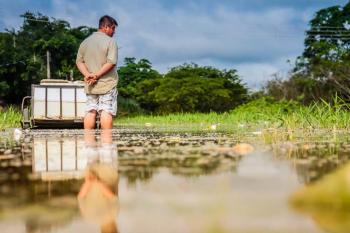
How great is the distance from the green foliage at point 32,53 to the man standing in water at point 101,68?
24.9m

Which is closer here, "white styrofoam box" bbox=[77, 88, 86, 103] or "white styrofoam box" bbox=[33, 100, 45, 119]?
"white styrofoam box" bbox=[33, 100, 45, 119]

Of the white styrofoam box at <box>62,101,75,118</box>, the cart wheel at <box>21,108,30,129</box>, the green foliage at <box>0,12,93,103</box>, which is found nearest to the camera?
the cart wheel at <box>21,108,30,129</box>

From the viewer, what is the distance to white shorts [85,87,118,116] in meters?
6.48

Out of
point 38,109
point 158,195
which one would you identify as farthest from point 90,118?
point 38,109

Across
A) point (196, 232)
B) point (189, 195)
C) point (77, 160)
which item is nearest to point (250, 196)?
point (189, 195)

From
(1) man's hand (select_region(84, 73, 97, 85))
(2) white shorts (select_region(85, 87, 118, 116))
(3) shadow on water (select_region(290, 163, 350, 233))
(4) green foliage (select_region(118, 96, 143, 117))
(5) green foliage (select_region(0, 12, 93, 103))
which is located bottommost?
(3) shadow on water (select_region(290, 163, 350, 233))

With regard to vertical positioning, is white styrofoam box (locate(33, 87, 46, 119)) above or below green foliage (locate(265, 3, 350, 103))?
below

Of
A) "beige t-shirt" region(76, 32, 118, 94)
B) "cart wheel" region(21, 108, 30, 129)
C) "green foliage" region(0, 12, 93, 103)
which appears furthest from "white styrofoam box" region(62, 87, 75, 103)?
"green foliage" region(0, 12, 93, 103)

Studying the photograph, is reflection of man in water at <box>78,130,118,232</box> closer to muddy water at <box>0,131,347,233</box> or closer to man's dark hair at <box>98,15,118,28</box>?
muddy water at <box>0,131,347,233</box>

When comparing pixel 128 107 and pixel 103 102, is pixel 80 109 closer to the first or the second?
pixel 103 102

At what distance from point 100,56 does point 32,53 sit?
27.6 m

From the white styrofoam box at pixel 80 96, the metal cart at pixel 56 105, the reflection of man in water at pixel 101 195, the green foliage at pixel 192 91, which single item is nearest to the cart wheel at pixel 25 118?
the metal cart at pixel 56 105

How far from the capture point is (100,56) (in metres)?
6.34

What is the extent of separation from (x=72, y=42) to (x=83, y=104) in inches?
776
